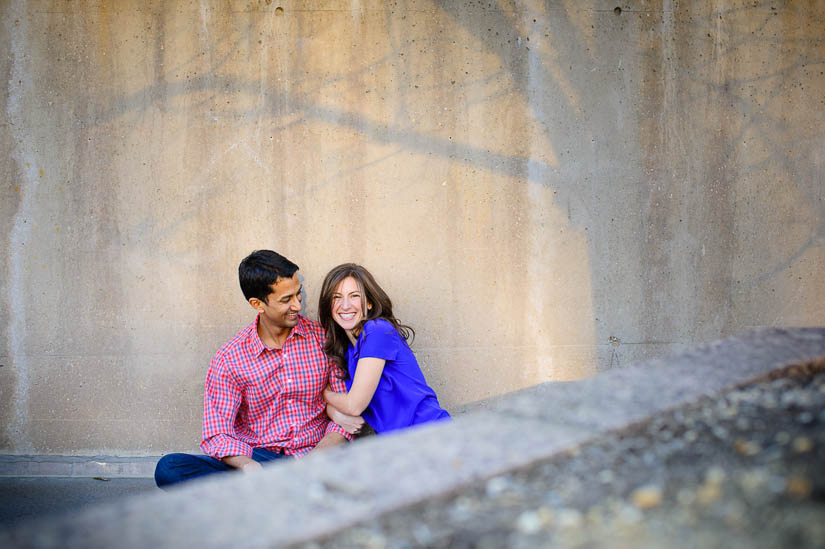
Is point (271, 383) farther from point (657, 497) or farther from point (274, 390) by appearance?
point (657, 497)

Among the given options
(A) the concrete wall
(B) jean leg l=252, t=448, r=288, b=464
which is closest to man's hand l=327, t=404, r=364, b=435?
(B) jean leg l=252, t=448, r=288, b=464

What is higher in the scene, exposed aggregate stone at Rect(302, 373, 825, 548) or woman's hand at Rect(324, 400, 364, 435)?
exposed aggregate stone at Rect(302, 373, 825, 548)

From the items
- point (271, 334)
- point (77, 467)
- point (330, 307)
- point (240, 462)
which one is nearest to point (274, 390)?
point (271, 334)

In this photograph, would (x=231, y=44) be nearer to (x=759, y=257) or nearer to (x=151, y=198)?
(x=151, y=198)

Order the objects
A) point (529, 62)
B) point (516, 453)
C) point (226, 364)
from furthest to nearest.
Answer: point (529, 62) < point (226, 364) < point (516, 453)

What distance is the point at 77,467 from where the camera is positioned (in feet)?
13.4

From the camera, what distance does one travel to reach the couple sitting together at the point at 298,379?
3176 mm

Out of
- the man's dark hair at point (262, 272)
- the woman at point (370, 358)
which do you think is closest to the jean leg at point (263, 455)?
the woman at point (370, 358)

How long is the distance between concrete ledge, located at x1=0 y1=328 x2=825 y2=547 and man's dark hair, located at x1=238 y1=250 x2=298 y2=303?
152 cm

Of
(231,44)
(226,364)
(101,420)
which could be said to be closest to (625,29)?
(231,44)

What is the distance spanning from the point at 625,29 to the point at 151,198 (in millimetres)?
2978

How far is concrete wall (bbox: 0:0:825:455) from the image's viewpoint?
4.05 metres

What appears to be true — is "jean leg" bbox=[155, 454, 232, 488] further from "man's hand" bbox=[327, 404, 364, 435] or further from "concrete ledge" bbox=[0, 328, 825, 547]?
"concrete ledge" bbox=[0, 328, 825, 547]

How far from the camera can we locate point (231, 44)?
160 inches
